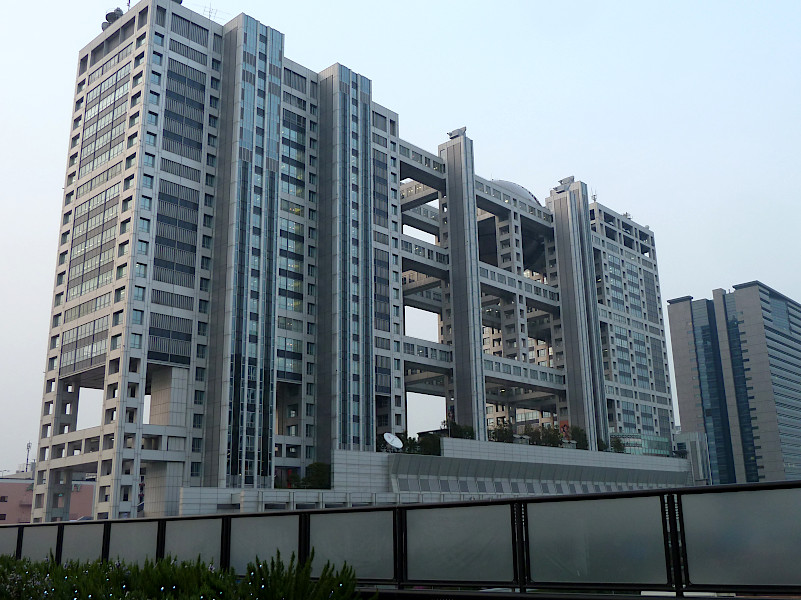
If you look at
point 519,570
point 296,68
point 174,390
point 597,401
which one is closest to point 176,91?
point 296,68

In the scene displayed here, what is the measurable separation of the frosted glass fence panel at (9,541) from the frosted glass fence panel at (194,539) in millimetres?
Answer: 8378

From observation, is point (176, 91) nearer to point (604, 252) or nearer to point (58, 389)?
point (58, 389)

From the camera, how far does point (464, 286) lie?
392 feet

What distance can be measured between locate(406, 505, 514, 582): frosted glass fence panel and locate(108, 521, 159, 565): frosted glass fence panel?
24.2 ft

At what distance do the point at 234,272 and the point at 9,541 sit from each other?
232 ft

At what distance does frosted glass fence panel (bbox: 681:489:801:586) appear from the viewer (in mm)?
9602

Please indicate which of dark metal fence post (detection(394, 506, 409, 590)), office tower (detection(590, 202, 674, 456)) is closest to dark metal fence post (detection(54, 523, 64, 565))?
dark metal fence post (detection(394, 506, 409, 590))

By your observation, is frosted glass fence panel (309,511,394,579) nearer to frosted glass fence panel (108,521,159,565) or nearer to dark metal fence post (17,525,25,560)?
frosted glass fence panel (108,521,159,565)

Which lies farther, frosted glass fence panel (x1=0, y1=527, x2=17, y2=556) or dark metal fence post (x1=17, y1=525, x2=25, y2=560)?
frosted glass fence panel (x1=0, y1=527, x2=17, y2=556)

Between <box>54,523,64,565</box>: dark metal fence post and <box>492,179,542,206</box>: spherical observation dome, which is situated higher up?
<box>492,179,542,206</box>: spherical observation dome

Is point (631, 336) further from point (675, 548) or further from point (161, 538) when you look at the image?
point (675, 548)

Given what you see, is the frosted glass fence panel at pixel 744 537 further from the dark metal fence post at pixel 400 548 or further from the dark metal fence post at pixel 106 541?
the dark metal fence post at pixel 106 541

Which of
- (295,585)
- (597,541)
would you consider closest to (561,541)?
(597,541)

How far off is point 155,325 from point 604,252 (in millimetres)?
94443
